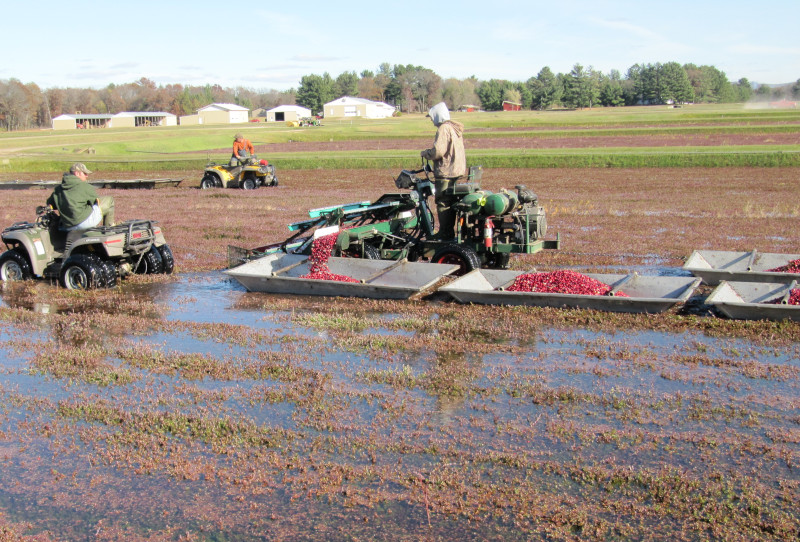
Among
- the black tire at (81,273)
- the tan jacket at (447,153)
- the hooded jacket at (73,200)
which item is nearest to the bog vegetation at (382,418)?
the black tire at (81,273)

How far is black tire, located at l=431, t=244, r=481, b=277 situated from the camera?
458 inches

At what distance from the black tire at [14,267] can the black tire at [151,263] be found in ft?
5.48

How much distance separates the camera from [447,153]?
11.9 meters

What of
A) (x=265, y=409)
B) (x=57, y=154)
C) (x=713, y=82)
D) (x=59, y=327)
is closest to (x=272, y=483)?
(x=265, y=409)

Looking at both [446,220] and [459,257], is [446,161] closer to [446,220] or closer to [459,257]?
[446,220]

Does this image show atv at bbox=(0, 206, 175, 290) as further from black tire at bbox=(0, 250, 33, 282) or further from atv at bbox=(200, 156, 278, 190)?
atv at bbox=(200, 156, 278, 190)

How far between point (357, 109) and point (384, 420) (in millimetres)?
121621

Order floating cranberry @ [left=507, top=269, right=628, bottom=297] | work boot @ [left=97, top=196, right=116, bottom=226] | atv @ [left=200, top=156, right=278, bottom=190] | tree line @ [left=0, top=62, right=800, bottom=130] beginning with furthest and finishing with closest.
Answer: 1. tree line @ [left=0, top=62, right=800, bottom=130]
2. atv @ [left=200, top=156, right=278, bottom=190]
3. work boot @ [left=97, top=196, right=116, bottom=226]
4. floating cranberry @ [left=507, top=269, right=628, bottom=297]

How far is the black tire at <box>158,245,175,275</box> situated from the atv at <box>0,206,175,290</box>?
2cm

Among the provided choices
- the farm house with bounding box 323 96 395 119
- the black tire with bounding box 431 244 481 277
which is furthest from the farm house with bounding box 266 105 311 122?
the black tire with bounding box 431 244 481 277

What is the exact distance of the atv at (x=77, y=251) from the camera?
39.0 feet

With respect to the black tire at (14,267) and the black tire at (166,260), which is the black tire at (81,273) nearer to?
the black tire at (14,267)

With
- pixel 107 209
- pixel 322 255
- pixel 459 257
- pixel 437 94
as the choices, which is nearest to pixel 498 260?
pixel 459 257

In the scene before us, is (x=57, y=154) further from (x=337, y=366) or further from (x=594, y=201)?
(x=337, y=366)
